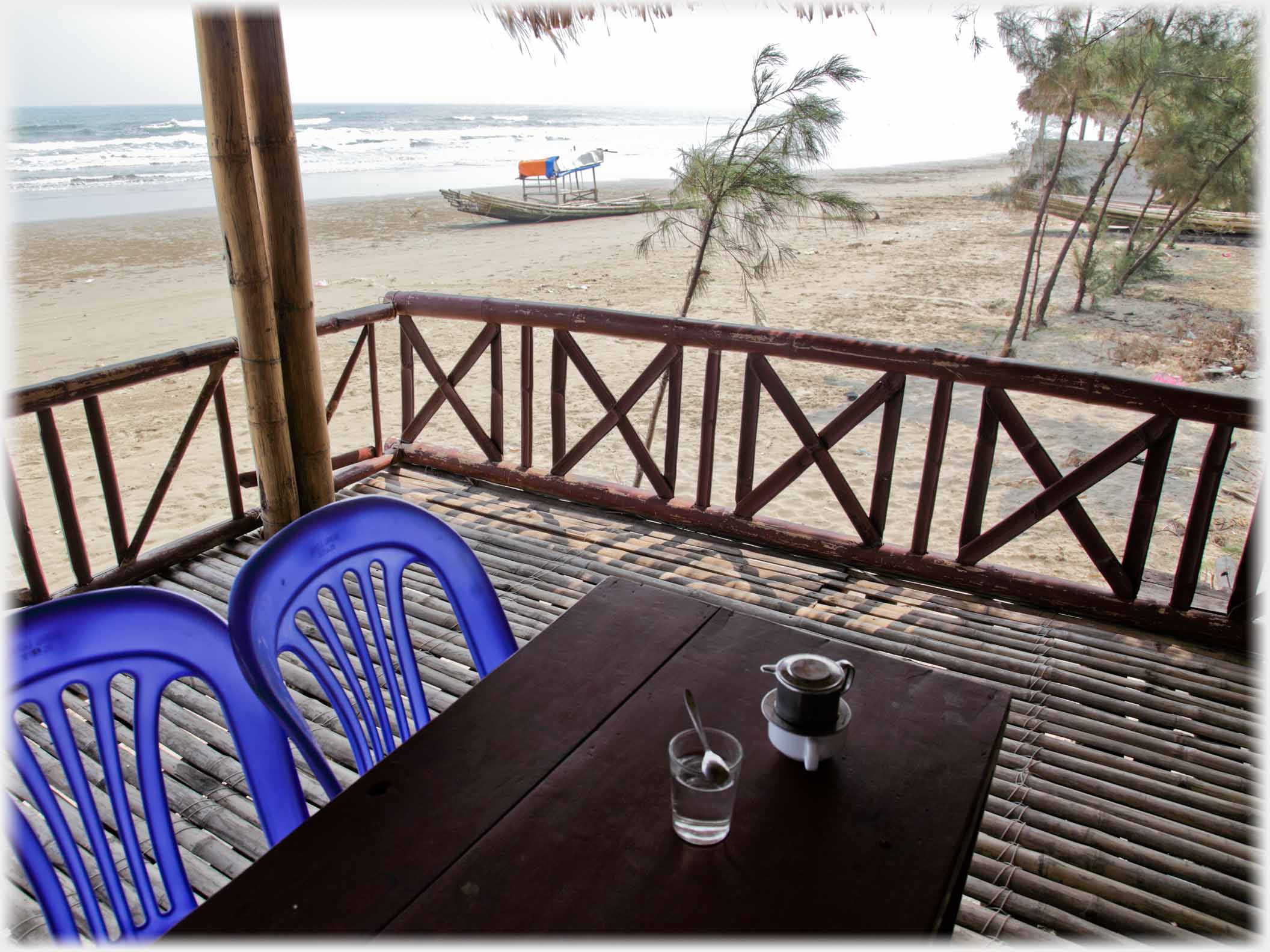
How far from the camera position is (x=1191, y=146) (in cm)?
905

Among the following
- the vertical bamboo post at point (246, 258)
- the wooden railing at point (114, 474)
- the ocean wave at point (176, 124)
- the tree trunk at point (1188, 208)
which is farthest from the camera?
the ocean wave at point (176, 124)

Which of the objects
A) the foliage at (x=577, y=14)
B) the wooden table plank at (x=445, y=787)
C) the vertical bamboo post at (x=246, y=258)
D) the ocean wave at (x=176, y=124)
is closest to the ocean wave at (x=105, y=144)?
the ocean wave at (x=176, y=124)

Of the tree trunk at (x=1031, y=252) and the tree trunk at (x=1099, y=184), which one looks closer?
the tree trunk at (x=1099, y=184)

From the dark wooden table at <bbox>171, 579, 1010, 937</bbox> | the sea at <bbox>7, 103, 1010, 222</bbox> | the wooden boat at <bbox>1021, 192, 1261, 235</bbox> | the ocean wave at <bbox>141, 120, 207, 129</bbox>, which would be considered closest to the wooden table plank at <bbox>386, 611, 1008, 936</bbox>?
the dark wooden table at <bbox>171, 579, 1010, 937</bbox>

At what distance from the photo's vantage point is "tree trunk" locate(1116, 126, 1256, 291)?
8.76 m

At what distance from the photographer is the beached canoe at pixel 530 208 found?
16453 mm

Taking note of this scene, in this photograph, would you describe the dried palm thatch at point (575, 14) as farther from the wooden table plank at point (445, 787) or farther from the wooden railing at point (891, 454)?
the wooden table plank at point (445, 787)

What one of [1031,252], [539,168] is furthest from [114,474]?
[539,168]

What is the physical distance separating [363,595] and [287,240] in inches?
67.8

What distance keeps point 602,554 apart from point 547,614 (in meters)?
0.48

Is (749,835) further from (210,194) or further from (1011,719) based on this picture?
(210,194)

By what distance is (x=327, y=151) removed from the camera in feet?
86.4

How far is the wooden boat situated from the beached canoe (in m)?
6.92

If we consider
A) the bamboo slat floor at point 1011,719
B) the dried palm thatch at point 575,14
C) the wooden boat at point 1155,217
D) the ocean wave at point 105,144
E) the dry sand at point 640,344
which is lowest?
the dry sand at point 640,344
